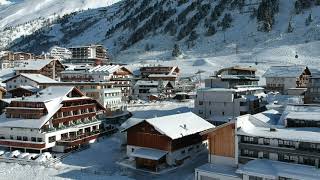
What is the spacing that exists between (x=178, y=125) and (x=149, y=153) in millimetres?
5416

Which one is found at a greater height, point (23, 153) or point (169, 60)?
point (169, 60)

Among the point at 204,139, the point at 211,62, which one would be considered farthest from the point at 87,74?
the point at 204,139

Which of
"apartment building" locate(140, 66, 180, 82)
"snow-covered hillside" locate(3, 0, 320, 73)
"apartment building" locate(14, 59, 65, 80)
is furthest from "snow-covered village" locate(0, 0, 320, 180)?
"apartment building" locate(14, 59, 65, 80)

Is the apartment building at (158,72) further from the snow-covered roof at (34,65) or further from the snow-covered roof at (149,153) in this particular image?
the snow-covered roof at (149,153)

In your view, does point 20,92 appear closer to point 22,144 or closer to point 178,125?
point 22,144

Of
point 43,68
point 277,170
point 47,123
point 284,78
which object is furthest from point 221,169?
point 43,68

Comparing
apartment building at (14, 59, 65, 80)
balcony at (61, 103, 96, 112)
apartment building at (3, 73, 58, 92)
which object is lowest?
balcony at (61, 103, 96, 112)

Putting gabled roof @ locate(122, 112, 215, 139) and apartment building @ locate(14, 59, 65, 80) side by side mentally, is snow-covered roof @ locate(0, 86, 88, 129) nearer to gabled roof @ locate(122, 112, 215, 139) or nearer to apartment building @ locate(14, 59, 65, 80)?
gabled roof @ locate(122, 112, 215, 139)

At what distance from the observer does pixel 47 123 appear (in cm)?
5644

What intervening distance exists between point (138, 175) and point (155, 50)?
13609 cm

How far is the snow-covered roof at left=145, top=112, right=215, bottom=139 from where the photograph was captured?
49.0 m

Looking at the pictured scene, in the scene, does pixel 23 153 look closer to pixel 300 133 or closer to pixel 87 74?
pixel 300 133

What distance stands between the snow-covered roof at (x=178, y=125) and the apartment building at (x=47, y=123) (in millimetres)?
13116

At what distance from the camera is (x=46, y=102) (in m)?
56.6
